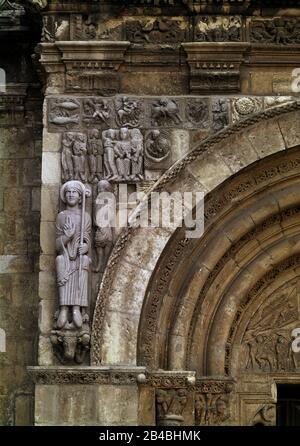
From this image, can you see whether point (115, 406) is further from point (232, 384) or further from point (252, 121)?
point (252, 121)

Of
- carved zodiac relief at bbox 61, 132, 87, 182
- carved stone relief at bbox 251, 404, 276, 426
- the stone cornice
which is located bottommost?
carved stone relief at bbox 251, 404, 276, 426

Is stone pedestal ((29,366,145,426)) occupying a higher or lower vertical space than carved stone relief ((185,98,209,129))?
lower

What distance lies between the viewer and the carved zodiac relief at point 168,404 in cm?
1498

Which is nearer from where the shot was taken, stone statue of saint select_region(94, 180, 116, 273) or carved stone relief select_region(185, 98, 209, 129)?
stone statue of saint select_region(94, 180, 116, 273)

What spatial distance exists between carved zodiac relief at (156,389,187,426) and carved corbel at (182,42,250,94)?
3.18 metres

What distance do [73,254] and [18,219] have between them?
142 cm

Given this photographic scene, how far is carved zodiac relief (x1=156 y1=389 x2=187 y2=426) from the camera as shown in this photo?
1498 centimetres

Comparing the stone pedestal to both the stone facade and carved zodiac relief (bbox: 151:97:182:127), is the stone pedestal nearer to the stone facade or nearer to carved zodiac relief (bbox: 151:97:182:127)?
the stone facade

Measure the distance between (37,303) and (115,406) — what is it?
1.78 metres

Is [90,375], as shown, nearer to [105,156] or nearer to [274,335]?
[105,156]

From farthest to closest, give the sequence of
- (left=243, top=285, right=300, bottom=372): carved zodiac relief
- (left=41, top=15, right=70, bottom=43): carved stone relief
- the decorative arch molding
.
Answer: (left=243, top=285, right=300, bottom=372): carved zodiac relief, (left=41, top=15, right=70, bottom=43): carved stone relief, the decorative arch molding

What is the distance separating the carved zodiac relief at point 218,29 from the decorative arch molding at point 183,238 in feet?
3.06

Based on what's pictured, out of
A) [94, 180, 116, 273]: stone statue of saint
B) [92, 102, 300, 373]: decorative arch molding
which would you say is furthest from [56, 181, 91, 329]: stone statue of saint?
[92, 102, 300, 373]: decorative arch molding

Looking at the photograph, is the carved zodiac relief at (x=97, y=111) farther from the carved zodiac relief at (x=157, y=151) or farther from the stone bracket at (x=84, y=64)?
the carved zodiac relief at (x=157, y=151)
